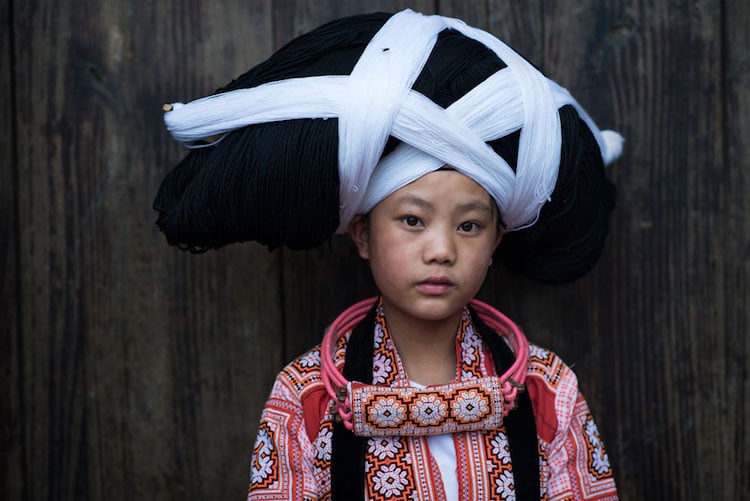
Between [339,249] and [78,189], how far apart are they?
1.64 feet

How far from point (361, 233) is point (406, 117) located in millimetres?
236

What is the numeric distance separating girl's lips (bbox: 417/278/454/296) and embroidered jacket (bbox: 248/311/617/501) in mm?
152

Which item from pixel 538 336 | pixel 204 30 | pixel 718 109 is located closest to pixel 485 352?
pixel 538 336

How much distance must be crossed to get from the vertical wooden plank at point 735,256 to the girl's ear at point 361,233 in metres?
0.72

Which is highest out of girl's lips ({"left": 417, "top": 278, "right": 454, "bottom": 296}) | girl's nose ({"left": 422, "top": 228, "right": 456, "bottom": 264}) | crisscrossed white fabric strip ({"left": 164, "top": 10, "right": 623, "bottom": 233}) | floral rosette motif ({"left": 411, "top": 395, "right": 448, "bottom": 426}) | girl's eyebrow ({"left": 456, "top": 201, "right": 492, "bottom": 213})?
crisscrossed white fabric strip ({"left": 164, "top": 10, "right": 623, "bottom": 233})

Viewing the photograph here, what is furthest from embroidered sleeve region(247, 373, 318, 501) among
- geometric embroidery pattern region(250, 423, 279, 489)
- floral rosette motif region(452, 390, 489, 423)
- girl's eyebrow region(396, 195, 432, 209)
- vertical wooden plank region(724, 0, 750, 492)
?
vertical wooden plank region(724, 0, 750, 492)

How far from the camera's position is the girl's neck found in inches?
50.6

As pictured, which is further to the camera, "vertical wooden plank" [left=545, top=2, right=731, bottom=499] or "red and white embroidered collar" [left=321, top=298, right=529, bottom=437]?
"vertical wooden plank" [left=545, top=2, right=731, bottom=499]

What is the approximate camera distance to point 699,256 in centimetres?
155

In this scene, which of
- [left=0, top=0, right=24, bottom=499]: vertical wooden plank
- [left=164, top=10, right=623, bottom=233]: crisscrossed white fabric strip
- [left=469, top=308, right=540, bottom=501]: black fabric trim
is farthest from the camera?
[left=0, top=0, right=24, bottom=499]: vertical wooden plank

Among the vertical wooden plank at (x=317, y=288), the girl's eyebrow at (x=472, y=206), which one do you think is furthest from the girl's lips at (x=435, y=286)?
the vertical wooden plank at (x=317, y=288)

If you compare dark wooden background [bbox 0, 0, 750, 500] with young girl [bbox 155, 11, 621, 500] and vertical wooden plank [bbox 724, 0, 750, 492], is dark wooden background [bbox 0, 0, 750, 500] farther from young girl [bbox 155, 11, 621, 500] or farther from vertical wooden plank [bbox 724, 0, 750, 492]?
young girl [bbox 155, 11, 621, 500]

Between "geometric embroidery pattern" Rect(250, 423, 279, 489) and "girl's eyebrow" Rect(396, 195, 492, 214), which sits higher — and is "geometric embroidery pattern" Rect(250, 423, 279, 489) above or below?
below

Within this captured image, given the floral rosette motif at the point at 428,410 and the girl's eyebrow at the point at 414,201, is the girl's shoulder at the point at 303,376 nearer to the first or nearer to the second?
the floral rosette motif at the point at 428,410
